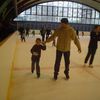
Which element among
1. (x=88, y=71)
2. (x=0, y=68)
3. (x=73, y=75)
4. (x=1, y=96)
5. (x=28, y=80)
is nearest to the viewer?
(x=1, y=96)

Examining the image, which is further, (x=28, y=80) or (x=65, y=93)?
(x=28, y=80)

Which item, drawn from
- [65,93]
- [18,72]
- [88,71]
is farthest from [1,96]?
[88,71]

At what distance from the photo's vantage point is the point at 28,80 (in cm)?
745

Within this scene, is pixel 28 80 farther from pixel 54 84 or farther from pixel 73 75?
pixel 73 75

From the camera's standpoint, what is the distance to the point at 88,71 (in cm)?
929

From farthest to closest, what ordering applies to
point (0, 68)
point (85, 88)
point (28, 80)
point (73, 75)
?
point (73, 75) → point (28, 80) → point (85, 88) → point (0, 68)

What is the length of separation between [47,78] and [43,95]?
1.77 meters

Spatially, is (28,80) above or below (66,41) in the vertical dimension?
below

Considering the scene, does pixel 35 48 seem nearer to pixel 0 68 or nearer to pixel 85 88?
pixel 85 88

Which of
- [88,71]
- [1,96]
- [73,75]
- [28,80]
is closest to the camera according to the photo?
[1,96]

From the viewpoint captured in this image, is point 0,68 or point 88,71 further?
point 88,71

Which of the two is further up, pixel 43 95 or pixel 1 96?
pixel 1 96

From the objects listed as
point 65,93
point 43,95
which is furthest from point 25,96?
point 65,93

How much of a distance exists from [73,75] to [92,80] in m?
0.85
